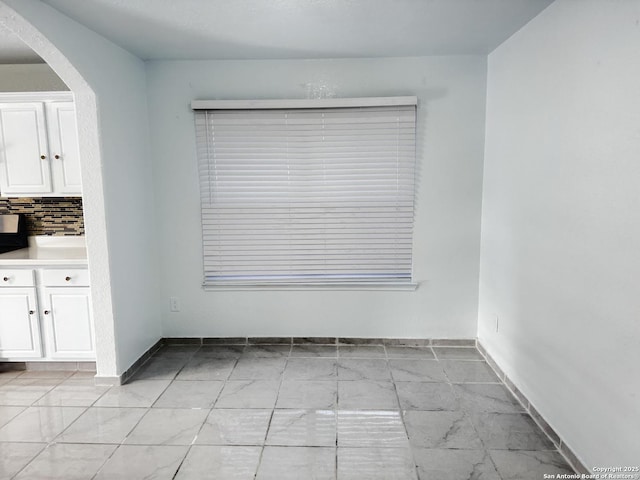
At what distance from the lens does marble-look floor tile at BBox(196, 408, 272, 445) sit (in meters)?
2.27

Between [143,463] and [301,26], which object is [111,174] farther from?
[143,463]

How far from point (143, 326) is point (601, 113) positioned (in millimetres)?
3369

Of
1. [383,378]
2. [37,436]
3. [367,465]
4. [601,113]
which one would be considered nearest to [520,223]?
[601,113]

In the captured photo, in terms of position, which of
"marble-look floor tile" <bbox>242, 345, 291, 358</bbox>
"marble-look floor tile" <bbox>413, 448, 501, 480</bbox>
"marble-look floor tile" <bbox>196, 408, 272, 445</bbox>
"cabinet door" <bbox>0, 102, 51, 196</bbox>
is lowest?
"marble-look floor tile" <bbox>413, 448, 501, 480</bbox>

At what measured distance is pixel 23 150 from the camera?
121 inches

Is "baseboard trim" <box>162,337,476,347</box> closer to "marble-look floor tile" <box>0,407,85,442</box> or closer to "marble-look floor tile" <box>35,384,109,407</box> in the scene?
"marble-look floor tile" <box>35,384,109,407</box>

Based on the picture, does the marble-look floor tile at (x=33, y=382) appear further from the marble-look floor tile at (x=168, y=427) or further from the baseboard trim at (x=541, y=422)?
the baseboard trim at (x=541, y=422)

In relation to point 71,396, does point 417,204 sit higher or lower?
higher

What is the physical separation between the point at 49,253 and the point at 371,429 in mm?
2928

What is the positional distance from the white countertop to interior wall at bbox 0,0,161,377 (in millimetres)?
Answer: 322

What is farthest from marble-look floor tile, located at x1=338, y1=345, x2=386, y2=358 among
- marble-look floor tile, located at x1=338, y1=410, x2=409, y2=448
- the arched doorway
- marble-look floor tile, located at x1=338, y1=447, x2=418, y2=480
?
the arched doorway

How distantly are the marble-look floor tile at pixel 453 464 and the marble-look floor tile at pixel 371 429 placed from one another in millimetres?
142

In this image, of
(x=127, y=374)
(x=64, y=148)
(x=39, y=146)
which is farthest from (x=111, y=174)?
(x=127, y=374)

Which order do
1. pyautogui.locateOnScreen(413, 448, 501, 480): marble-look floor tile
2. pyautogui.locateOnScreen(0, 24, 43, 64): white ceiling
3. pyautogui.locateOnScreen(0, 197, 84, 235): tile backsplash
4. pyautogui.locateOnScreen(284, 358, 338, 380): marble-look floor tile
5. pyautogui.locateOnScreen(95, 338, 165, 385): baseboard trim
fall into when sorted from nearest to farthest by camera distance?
pyautogui.locateOnScreen(413, 448, 501, 480): marble-look floor tile < pyautogui.locateOnScreen(0, 24, 43, 64): white ceiling < pyautogui.locateOnScreen(95, 338, 165, 385): baseboard trim < pyautogui.locateOnScreen(284, 358, 338, 380): marble-look floor tile < pyautogui.locateOnScreen(0, 197, 84, 235): tile backsplash
